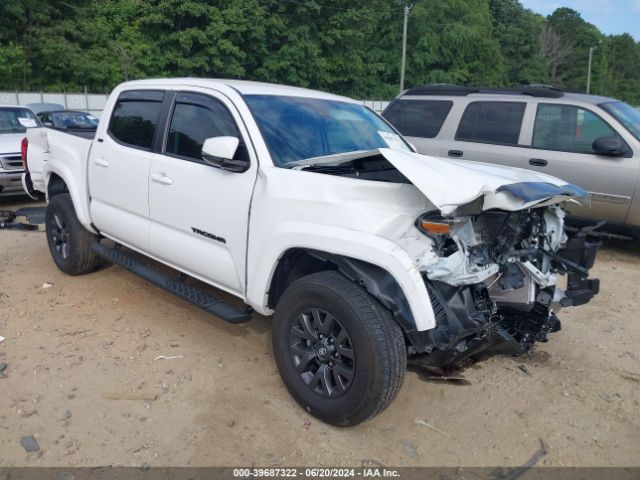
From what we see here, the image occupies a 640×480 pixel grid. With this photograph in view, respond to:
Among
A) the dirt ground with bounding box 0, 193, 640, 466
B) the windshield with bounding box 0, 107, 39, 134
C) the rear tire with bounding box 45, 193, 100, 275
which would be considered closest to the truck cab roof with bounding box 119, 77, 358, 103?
the rear tire with bounding box 45, 193, 100, 275

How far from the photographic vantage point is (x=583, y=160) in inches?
255

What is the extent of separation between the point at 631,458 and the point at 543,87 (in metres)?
5.49

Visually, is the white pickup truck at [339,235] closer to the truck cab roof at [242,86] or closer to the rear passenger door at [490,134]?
A: the truck cab roof at [242,86]

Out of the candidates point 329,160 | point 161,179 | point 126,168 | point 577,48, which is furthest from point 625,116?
point 577,48

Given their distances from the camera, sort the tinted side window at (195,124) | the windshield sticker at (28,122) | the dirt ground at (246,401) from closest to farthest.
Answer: the dirt ground at (246,401) → the tinted side window at (195,124) → the windshield sticker at (28,122)

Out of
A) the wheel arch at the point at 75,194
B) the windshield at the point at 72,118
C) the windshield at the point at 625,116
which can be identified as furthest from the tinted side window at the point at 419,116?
the windshield at the point at 72,118

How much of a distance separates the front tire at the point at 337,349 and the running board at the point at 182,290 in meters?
0.40

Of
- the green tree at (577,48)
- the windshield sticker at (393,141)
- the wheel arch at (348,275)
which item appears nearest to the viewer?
the wheel arch at (348,275)

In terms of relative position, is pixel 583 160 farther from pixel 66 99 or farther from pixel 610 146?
pixel 66 99

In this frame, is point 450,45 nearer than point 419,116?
No

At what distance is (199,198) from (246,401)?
1.37 m

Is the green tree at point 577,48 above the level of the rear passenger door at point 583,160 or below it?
above

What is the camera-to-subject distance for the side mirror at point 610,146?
6.22m

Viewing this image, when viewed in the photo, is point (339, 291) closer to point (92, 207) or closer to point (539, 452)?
point (539, 452)
